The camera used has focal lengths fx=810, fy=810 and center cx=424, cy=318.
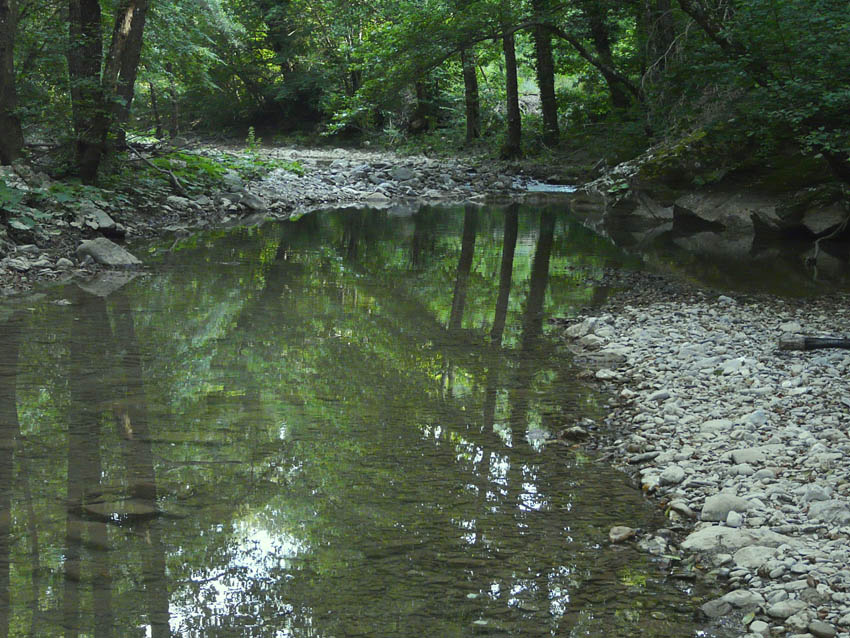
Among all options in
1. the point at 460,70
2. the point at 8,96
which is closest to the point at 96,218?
the point at 8,96

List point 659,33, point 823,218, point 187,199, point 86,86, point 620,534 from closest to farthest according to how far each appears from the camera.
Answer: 1. point 620,534
2. point 86,86
3. point 823,218
4. point 187,199
5. point 659,33

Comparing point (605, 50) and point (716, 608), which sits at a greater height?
point (605, 50)

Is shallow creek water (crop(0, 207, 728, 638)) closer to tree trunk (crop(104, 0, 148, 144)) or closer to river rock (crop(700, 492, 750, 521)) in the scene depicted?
river rock (crop(700, 492, 750, 521))

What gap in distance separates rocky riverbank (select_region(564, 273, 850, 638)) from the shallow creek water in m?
0.24

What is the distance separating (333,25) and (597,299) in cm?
2823

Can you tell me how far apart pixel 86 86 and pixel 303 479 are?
32.2 feet

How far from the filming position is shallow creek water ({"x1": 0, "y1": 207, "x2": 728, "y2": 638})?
3.18m

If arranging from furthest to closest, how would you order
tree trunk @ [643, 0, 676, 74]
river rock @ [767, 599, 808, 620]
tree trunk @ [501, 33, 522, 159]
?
1. tree trunk @ [501, 33, 522, 159]
2. tree trunk @ [643, 0, 676, 74]
3. river rock @ [767, 599, 808, 620]

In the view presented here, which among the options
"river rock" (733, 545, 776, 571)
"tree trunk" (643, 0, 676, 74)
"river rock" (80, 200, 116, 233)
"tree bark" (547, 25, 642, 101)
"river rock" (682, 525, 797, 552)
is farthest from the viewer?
"tree bark" (547, 25, 642, 101)

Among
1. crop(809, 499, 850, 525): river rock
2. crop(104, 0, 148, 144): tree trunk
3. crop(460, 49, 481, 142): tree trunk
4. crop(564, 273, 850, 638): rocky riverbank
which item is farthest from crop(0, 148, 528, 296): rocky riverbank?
crop(809, 499, 850, 525): river rock

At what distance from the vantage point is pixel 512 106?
24141mm

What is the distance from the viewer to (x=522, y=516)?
4.01 meters

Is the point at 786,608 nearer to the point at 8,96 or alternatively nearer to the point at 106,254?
the point at 106,254

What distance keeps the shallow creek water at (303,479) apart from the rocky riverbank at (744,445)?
0.24 m
